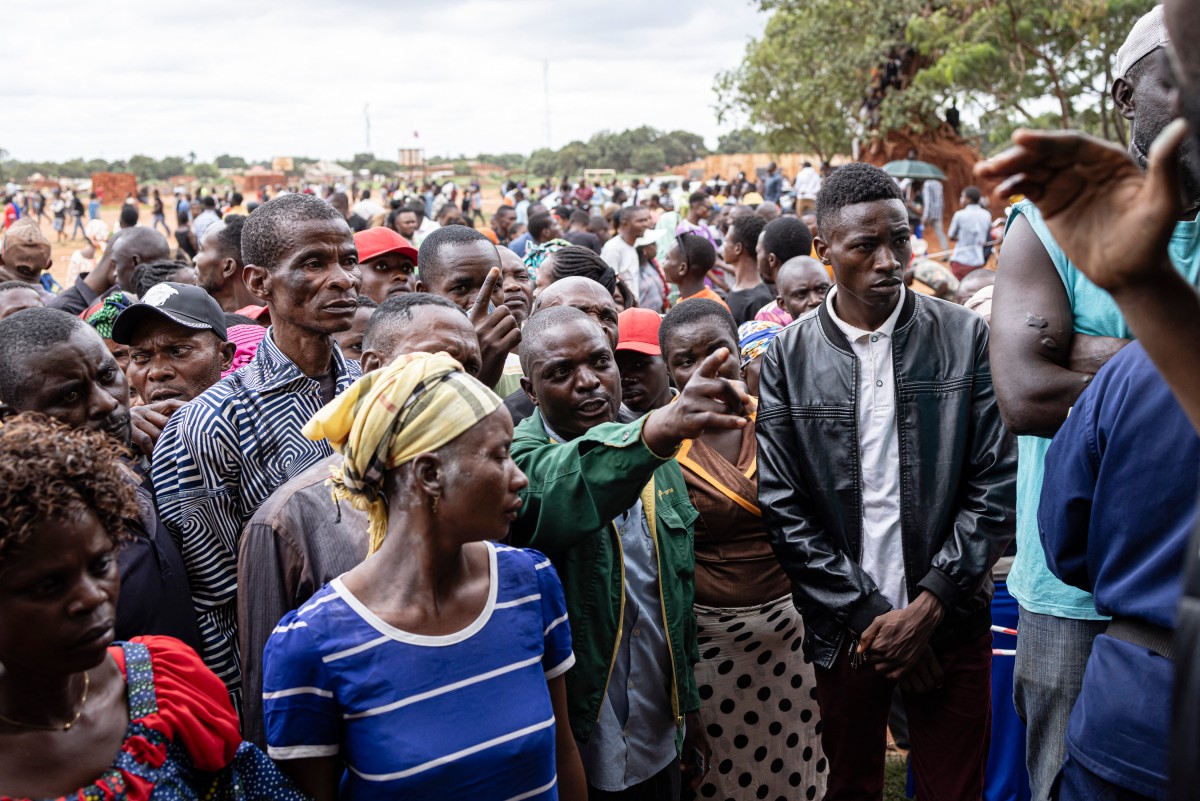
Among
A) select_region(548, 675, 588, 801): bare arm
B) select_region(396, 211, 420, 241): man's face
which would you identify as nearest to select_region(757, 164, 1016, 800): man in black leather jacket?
select_region(548, 675, 588, 801): bare arm

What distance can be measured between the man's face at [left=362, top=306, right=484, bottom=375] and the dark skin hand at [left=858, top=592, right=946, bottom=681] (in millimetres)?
1513

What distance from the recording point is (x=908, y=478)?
3.19 meters

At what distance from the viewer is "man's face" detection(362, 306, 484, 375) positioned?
112 inches

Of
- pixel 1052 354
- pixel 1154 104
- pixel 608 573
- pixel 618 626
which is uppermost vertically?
pixel 1154 104

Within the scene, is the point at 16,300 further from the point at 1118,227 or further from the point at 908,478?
the point at 1118,227

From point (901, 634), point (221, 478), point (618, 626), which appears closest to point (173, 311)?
point (221, 478)

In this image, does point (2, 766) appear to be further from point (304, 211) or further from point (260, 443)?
point (304, 211)

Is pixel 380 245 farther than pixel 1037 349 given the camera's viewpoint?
Yes

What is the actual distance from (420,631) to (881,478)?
1751 mm

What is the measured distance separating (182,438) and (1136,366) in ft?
7.95

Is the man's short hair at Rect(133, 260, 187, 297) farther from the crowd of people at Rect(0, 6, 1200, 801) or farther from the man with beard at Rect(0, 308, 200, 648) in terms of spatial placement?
the man with beard at Rect(0, 308, 200, 648)

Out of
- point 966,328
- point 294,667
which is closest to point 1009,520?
point 966,328

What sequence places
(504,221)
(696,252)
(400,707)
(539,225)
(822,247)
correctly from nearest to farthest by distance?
1. (400,707)
2. (822,247)
3. (696,252)
4. (539,225)
5. (504,221)

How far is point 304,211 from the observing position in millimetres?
3240
